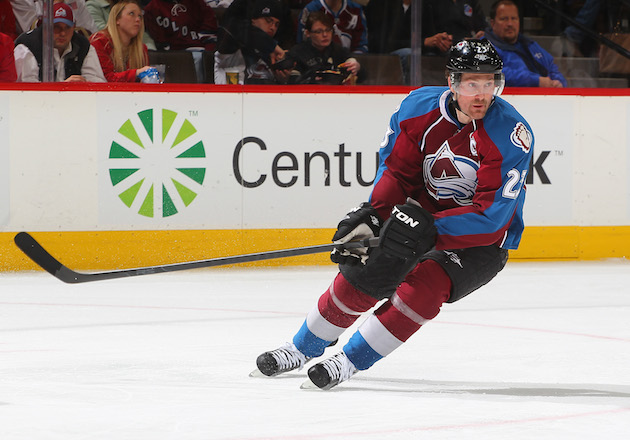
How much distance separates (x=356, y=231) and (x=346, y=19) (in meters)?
2.85

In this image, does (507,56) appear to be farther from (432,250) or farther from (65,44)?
(432,250)

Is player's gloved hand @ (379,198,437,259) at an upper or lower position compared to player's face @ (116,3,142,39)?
lower

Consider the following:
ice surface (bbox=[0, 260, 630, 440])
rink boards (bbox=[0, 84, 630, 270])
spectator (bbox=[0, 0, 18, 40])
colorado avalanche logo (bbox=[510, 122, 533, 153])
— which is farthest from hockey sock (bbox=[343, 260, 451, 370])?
spectator (bbox=[0, 0, 18, 40])

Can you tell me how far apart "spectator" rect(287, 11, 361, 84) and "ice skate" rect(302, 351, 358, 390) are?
2.85 m

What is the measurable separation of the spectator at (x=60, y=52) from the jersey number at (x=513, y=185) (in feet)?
9.79

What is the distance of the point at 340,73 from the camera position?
5.55m

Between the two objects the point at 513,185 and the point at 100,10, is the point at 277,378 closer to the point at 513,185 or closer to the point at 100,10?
the point at 513,185

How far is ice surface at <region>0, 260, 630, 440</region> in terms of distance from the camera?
2.41 meters

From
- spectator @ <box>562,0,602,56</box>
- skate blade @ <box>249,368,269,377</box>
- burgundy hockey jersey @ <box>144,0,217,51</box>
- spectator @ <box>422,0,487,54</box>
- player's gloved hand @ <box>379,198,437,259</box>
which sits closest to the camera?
player's gloved hand @ <box>379,198,437,259</box>

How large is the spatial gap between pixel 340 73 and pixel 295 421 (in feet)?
11.0

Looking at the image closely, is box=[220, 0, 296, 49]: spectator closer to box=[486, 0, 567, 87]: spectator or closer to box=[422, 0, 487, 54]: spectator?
box=[422, 0, 487, 54]: spectator

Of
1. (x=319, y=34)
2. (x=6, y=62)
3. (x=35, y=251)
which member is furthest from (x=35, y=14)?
(x=35, y=251)

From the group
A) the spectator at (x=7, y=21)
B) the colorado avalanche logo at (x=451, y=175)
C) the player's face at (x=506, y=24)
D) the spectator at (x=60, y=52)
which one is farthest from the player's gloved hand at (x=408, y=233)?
the player's face at (x=506, y=24)

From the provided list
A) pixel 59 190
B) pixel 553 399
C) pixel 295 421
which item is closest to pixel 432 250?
pixel 553 399
